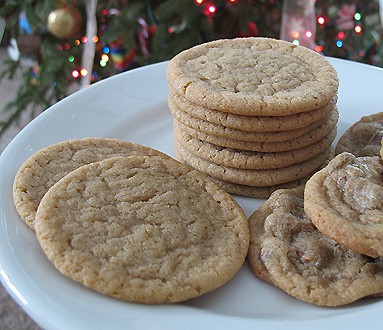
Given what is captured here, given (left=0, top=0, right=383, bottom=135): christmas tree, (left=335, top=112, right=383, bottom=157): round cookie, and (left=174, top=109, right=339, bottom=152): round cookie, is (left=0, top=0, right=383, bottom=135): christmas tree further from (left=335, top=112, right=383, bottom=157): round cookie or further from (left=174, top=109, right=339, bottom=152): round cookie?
(left=174, top=109, right=339, bottom=152): round cookie

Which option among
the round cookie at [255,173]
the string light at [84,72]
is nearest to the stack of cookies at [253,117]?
the round cookie at [255,173]

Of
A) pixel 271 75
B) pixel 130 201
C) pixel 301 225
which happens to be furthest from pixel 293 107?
pixel 130 201

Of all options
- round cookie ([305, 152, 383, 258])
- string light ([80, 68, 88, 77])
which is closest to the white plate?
round cookie ([305, 152, 383, 258])

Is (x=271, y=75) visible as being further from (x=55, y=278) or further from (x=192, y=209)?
(x=55, y=278)

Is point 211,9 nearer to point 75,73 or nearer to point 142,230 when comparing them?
point 75,73

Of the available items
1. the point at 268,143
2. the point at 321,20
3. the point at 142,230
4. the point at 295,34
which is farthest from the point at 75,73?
the point at 142,230

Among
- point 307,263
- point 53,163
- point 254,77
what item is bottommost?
point 307,263

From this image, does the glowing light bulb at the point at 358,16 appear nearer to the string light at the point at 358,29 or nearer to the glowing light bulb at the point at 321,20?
the string light at the point at 358,29

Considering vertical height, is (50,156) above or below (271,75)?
below
